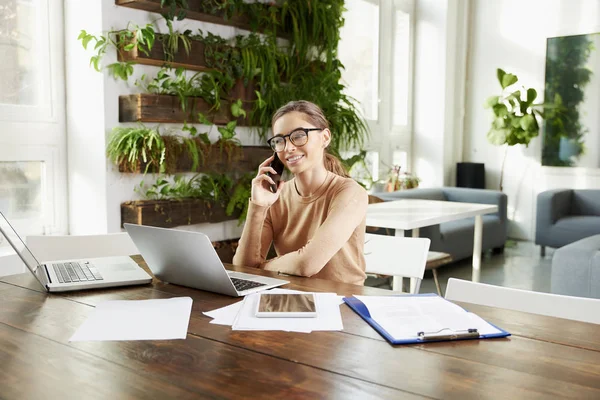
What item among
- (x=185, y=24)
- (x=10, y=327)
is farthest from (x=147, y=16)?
(x=10, y=327)

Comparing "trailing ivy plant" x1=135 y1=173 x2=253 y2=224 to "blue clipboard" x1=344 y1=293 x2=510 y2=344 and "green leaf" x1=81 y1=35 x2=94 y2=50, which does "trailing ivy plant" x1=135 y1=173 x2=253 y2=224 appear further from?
"blue clipboard" x1=344 y1=293 x2=510 y2=344

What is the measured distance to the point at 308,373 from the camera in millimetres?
1082

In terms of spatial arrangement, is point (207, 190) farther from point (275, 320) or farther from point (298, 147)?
point (275, 320)

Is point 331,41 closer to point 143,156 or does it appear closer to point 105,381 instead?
point 143,156

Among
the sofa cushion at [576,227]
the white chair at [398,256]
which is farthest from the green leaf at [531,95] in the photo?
the white chair at [398,256]

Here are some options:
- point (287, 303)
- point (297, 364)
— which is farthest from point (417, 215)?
point (297, 364)

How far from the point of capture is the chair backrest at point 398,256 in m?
2.27

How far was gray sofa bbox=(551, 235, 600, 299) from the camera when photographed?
10.6 ft

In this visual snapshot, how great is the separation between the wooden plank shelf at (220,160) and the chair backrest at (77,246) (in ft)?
3.22

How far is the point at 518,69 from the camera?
23.2 ft

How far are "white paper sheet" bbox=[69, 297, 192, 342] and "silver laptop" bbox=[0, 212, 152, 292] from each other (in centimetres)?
18

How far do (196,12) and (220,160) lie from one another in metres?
0.89

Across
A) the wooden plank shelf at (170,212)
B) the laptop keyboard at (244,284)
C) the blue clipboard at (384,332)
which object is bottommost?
the wooden plank shelf at (170,212)

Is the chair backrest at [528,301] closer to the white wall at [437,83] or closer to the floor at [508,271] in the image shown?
the floor at [508,271]
